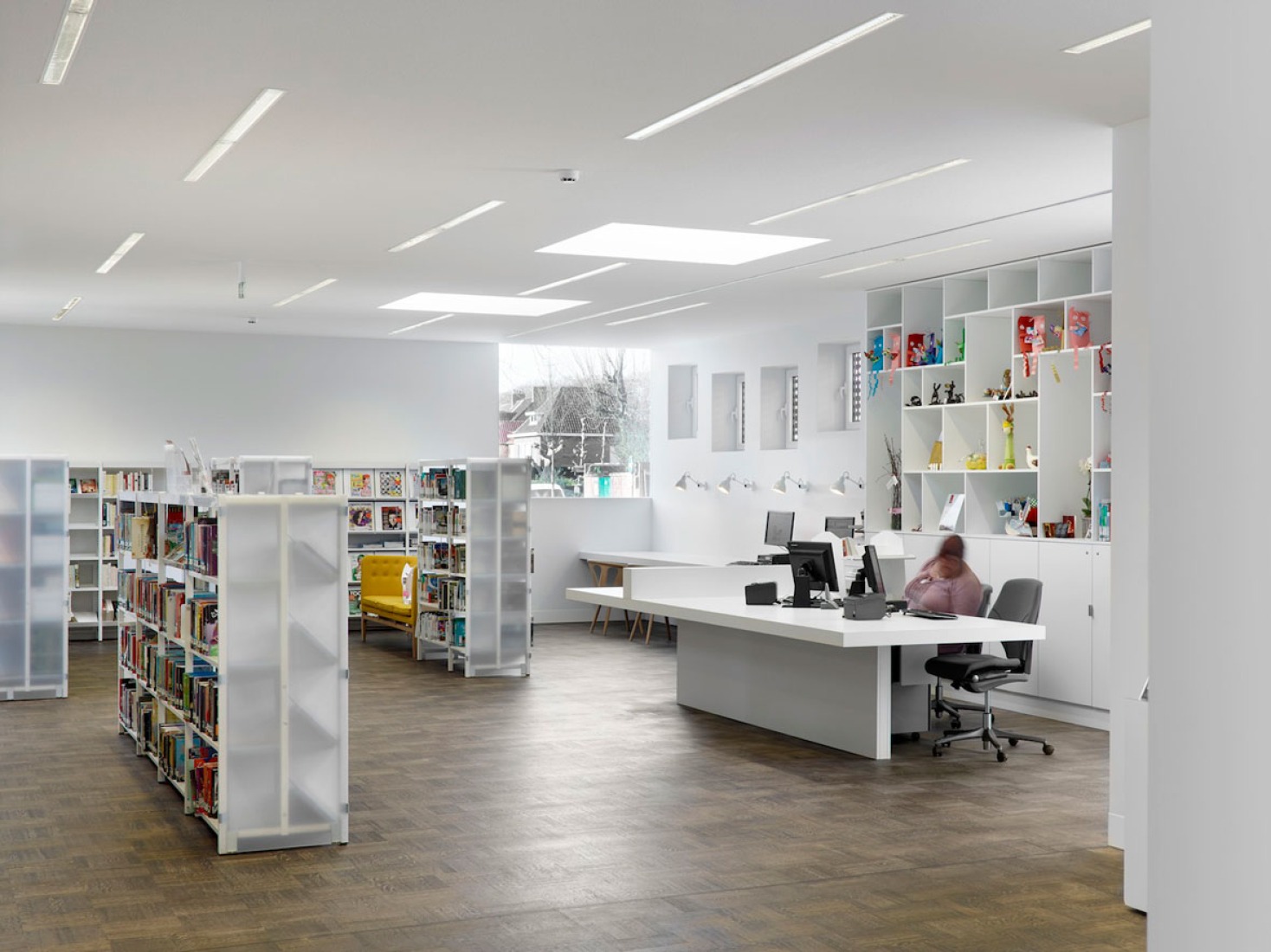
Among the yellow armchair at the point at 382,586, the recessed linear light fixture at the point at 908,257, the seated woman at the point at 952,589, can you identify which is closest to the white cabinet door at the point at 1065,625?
the seated woman at the point at 952,589

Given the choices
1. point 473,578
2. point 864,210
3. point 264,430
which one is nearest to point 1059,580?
point 864,210

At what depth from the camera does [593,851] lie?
5.83 m

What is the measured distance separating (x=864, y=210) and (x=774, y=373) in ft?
20.8

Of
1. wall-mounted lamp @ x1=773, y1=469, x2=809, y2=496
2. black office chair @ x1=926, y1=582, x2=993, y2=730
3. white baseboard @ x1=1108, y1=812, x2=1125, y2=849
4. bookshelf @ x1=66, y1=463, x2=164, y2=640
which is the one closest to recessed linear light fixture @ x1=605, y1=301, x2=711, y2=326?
wall-mounted lamp @ x1=773, y1=469, x2=809, y2=496

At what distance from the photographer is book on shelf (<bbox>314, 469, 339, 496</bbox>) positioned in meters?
14.7

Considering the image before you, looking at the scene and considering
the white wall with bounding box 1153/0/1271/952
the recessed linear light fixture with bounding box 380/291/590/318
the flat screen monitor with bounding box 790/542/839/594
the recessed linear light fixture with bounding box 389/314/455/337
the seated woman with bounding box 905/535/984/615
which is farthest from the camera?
the recessed linear light fixture with bounding box 389/314/455/337

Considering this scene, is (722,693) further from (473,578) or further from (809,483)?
(809,483)

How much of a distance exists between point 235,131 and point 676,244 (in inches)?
150

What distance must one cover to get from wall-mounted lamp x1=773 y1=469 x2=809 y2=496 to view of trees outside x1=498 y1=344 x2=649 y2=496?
3237 millimetres

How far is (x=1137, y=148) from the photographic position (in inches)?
231

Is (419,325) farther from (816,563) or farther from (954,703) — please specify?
(954,703)

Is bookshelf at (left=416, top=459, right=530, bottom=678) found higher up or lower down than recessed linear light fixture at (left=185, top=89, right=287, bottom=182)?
lower down

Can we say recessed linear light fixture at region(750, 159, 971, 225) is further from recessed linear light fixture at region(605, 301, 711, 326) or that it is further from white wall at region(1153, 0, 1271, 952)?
white wall at region(1153, 0, 1271, 952)

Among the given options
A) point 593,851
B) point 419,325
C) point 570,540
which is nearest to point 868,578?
point 593,851
